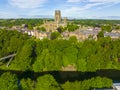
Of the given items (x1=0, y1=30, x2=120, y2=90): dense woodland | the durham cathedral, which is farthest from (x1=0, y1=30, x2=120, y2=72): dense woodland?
the durham cathedral

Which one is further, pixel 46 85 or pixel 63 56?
pixel 63 56

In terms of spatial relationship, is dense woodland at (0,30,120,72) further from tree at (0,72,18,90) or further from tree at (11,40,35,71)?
tree at (0,72,18,90)

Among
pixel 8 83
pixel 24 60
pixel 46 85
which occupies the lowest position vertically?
pixel 24 60

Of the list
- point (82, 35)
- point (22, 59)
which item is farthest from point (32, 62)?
point (82, 35)

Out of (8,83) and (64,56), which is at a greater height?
(8,83)

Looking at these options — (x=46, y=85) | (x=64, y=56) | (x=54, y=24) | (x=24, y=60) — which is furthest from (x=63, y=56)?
(x=54, y=24)

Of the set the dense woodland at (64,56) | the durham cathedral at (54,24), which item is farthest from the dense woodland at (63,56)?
the durham cathedral at (54,24)

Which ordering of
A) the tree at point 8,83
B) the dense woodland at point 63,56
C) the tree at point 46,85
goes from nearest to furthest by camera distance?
the tree at point 8,83 → the tree at point 46,85 → the dense woodland at point 63,56

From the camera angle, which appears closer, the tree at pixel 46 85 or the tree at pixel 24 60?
the tree at pixel 46 85

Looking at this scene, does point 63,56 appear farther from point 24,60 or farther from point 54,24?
point 54,24

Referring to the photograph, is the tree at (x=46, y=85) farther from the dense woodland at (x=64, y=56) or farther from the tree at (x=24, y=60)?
the tree at (x=24, y=60)

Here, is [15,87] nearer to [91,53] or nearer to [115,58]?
[91,53]

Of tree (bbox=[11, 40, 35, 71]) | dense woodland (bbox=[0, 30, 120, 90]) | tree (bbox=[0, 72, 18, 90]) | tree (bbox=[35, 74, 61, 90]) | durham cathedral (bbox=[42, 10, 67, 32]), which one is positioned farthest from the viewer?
durham cathedral (bbox=[42, 10, 67, 32])
